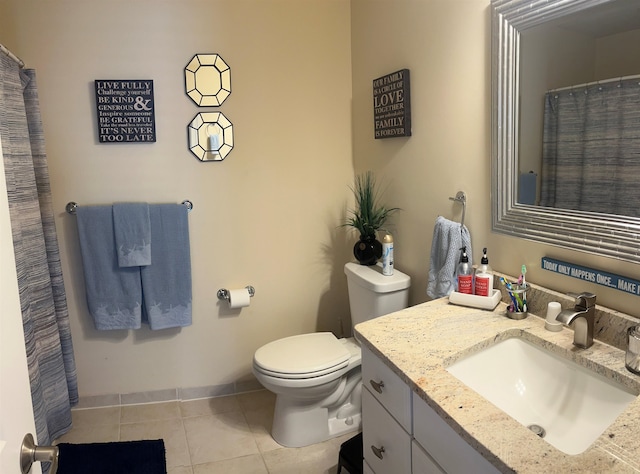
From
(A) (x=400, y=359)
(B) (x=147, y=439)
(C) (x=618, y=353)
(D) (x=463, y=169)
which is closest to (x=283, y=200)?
(D) (x=463, y=169)

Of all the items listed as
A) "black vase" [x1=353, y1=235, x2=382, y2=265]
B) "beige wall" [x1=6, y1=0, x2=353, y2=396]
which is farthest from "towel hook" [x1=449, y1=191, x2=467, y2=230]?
"beige wall" [x1=6, y1=0, x2=353, y2=396]

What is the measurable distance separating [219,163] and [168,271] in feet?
2.05

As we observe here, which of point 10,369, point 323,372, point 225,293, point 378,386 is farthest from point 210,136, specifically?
point 10,369

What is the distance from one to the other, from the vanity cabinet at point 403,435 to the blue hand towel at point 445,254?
1.71 feet

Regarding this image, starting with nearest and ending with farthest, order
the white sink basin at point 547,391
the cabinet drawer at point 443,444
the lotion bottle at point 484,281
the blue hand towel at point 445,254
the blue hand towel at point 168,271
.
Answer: the cabinet drawer at point 443,444, the white sink basin at point 547,391, the lotion bottle at point 484,281, the blue hand towel at point 445,254, the blue hand towel at point 168,271

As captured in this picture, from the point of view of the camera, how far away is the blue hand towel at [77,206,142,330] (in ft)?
8.13

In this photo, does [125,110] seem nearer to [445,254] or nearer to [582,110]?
[445,254]

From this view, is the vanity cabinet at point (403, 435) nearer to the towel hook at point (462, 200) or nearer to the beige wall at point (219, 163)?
the towel hook at point (462, 200)

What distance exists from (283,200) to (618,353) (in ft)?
5.98

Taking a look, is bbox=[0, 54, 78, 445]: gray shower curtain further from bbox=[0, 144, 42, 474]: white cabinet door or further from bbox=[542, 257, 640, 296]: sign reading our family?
bbox=[542, 257, 640, 296]: sign reading our family

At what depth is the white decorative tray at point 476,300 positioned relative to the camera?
1642 millimetres

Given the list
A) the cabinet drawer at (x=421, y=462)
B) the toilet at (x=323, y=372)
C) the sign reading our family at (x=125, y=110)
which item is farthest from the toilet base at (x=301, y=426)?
the sign reading our family at (x=125, y=110)

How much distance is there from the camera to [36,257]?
2.23 m

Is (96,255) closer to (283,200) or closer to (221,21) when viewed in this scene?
(283,200)
